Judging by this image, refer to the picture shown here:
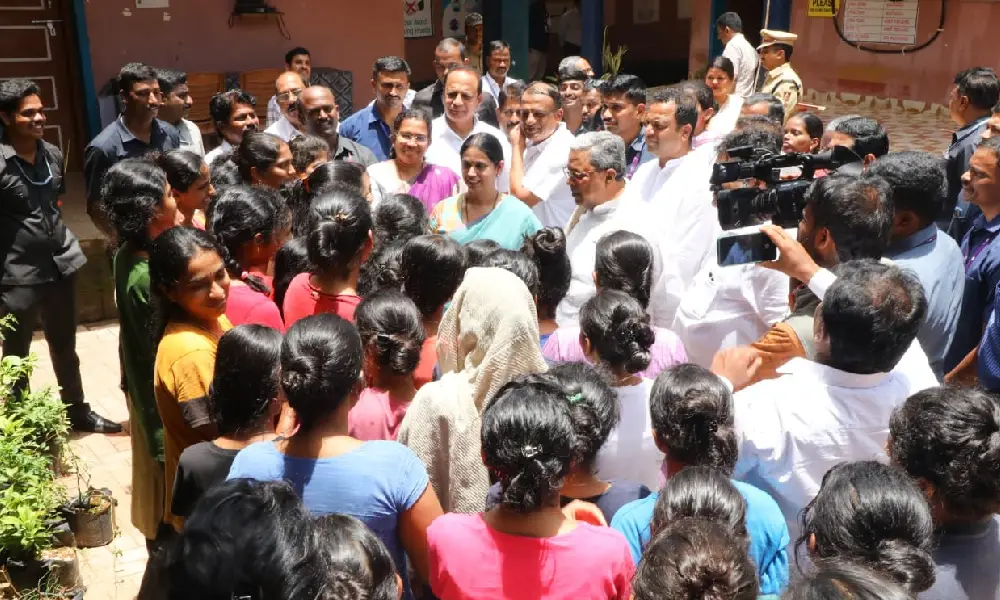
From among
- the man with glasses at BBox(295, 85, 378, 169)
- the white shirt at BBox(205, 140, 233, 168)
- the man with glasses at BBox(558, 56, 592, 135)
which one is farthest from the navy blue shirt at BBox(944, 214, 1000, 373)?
the white shirt at BBox(205, 140, 233, 168)

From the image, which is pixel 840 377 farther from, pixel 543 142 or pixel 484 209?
pixel 543 142

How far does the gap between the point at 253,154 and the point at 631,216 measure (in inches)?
70.8

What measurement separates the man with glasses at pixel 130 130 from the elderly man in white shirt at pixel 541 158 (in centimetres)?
198

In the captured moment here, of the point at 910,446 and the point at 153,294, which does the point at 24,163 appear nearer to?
the point at 153,294

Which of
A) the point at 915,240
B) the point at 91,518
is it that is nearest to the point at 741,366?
the point at 915,240

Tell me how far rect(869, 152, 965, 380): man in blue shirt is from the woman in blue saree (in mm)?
1551

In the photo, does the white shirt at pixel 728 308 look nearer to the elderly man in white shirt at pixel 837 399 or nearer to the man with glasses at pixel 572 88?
the elderly man in white shirt at pixel 837 399

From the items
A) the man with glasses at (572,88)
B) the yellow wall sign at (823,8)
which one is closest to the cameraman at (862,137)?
the man with glasses at (572,88)

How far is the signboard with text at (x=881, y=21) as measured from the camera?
1309 centimetres

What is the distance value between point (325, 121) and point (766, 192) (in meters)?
2.94

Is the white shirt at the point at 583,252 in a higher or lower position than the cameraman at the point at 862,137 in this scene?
lower

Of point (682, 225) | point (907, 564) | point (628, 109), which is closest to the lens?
point (907, 564)

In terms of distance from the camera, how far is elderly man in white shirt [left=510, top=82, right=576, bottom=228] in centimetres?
491

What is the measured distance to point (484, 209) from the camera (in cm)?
417
